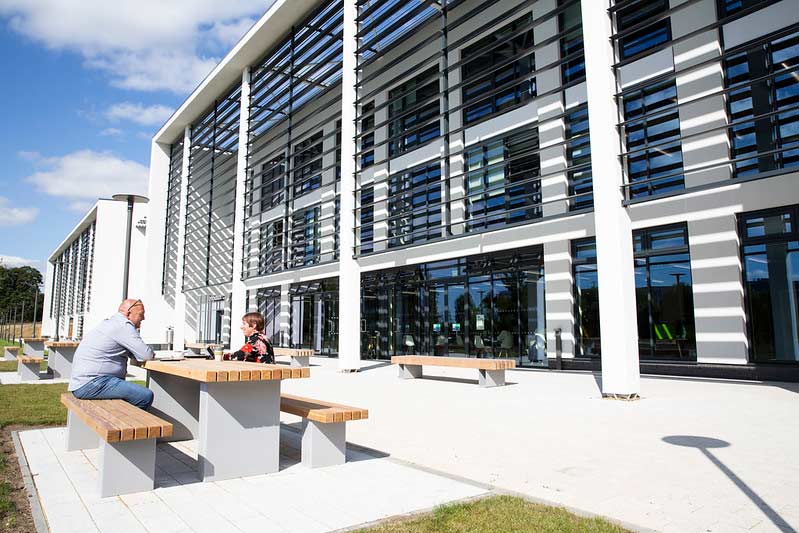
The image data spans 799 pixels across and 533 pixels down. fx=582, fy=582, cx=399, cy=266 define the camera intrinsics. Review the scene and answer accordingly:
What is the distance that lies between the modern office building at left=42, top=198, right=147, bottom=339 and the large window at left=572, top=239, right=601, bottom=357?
2512cm

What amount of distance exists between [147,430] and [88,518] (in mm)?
640

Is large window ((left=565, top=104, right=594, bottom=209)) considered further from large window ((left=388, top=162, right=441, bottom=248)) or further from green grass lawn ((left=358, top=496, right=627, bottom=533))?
green grass lawn ((left=358, top=496, right=627, bottom=533))

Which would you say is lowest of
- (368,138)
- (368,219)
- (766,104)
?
(368,219)

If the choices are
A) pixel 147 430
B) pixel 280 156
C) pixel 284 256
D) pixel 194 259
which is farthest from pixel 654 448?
pixel 194 259

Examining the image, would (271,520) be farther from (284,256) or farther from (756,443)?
(284,256)

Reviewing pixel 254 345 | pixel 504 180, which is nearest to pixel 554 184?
pixel 504 180

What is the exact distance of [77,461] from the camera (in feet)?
17.9

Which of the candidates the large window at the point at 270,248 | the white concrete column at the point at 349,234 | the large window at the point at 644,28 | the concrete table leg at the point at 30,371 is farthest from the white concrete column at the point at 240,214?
the large window at the point at 644,28

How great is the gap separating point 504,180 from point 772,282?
7755mm

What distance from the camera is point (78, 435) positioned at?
5.93 metres

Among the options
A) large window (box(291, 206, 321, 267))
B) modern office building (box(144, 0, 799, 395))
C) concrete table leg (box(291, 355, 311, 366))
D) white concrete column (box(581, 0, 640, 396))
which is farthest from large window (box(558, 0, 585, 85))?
large window (box(291, 206, 321, 267))

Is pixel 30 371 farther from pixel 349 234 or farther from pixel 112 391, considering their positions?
pixel 112 391

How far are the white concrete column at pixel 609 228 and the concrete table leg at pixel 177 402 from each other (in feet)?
22.7

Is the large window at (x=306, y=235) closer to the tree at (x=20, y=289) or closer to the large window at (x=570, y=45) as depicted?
the large window at (x=570, y=45)
